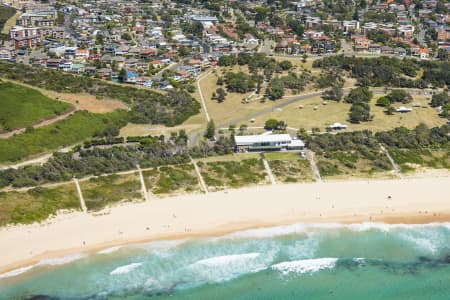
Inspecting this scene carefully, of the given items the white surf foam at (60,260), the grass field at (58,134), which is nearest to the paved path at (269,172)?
the white surf foam at (60,260)

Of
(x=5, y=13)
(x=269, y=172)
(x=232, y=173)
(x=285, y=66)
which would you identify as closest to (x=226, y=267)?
(x=232, y=173)

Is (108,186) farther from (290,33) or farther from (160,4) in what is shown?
(160,4)

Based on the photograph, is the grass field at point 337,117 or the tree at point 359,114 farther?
the tree at point 359,114

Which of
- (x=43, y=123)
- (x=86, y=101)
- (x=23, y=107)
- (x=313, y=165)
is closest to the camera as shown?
(x=313, y=165)

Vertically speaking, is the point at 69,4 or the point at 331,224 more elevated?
the point at 69,4

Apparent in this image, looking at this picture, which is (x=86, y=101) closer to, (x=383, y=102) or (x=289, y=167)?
(x=289, y=167)

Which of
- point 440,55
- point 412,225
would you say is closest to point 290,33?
point 440,55

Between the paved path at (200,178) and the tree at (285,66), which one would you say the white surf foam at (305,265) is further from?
the tree at (285,66)
